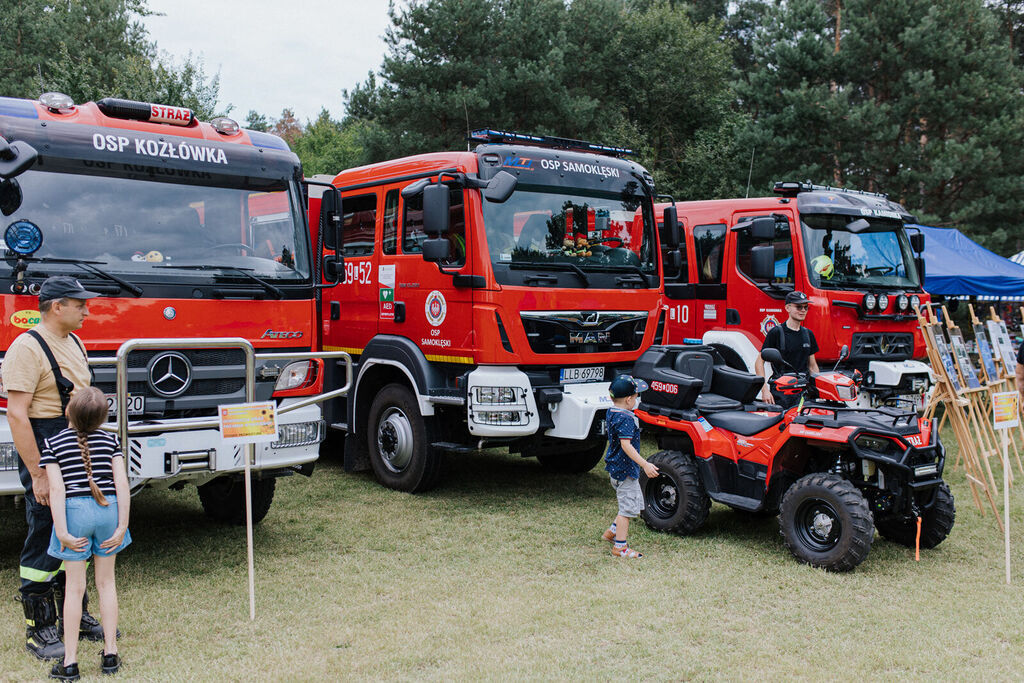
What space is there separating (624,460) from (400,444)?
2.48m

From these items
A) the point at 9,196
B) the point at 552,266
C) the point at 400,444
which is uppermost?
the point at 9,196

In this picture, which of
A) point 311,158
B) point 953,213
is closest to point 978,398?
point 953,213

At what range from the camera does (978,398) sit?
24.5 feet

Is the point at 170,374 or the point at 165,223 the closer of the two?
the point at 170,374

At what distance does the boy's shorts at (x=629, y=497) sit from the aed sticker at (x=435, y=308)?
2.16 metres

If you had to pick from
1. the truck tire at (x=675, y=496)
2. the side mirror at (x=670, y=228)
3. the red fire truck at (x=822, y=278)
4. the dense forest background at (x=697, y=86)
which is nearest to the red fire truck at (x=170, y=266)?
the truck tire at (x=675, y=496)

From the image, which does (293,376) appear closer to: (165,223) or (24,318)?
(165,223)

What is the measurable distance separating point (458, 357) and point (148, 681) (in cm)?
369

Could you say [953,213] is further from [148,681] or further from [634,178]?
[148,681]

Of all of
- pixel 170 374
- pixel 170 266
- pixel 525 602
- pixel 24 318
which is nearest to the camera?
pixel 24 318

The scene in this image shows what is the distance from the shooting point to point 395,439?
7.76 meters

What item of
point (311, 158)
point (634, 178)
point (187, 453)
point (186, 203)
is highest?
point (311, 158)

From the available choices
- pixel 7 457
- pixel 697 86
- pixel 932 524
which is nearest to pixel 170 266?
pixel 7 457

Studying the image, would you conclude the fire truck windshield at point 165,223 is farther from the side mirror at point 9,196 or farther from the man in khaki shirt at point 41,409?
the man in khaki shirt at point 41,409
